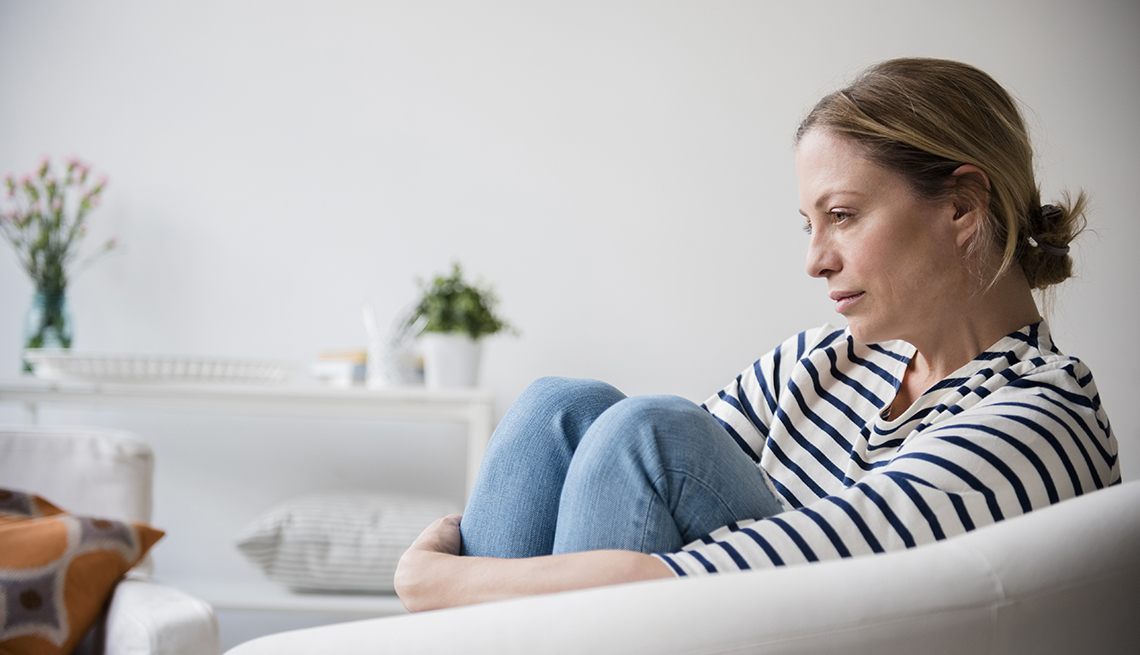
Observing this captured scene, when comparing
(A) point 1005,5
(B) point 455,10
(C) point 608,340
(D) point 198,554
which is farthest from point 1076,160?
(D) point 198,554

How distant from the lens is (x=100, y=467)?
1378mm

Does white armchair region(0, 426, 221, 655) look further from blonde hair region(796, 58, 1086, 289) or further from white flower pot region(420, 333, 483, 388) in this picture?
blonde hair region(796, 58, 1086, 289)

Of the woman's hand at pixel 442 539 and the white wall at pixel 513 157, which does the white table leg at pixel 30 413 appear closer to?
the white wall at pixel 513 157

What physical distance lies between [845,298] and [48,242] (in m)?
1.93

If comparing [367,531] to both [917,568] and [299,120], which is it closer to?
[299,120]

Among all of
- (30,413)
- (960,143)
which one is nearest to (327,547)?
(30,413)

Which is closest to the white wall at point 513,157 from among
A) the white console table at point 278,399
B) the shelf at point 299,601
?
the white console table at point 278,399

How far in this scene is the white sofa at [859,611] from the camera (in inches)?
19.1

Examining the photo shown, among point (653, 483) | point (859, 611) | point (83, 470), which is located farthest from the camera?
point (83, 470)

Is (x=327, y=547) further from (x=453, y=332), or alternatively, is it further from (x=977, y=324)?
(x=977, y=324)

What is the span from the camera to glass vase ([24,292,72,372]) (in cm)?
200

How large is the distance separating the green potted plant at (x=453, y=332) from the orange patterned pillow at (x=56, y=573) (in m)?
0.78

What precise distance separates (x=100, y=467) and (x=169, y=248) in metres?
0.95

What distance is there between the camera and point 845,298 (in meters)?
0.92
